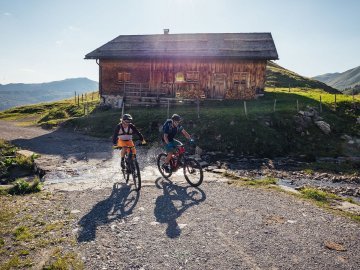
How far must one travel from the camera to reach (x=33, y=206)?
907cm

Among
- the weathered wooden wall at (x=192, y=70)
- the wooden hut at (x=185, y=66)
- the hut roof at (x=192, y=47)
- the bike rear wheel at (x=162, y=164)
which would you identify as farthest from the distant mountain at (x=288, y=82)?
the bike rear wheel at (x=162, y=164)

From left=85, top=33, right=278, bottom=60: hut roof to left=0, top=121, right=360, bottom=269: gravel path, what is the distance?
20.3m

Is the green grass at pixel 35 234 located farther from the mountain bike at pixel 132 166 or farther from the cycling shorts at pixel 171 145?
the cycling shorts at pixel 171 145

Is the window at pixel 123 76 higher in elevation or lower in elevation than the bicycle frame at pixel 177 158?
higher

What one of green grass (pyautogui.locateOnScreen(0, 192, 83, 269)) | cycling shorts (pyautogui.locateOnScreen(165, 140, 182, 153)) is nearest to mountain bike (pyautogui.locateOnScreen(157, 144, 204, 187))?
cycling shorts (pyautogui.locateOnScreen(165, 140, 182, 153))

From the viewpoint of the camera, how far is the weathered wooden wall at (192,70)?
30.3 m

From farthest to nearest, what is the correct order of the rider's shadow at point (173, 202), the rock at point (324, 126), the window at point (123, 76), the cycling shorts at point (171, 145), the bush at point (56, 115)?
the bush at point (56, 115) → the window at point (123, 76) → the rock at point (324, 126) → the cycling shorts at point (171, 145) → the rider's shadow at point (173, 202)

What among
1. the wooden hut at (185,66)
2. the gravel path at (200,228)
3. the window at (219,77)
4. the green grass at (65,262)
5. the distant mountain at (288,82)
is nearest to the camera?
the green grass at (65,262)

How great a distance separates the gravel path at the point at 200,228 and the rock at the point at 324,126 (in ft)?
38.4

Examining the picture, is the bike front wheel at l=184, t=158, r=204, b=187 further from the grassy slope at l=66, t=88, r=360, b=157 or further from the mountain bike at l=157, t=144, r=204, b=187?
the grassy slope at l=66, t=88, r=360, b=157

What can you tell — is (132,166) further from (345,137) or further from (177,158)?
(345,137)

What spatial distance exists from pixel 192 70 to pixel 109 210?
2446 centimetres

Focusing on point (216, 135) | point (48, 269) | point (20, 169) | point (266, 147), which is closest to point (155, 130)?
point (216, 135)

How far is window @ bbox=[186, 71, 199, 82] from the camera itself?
3147cm
